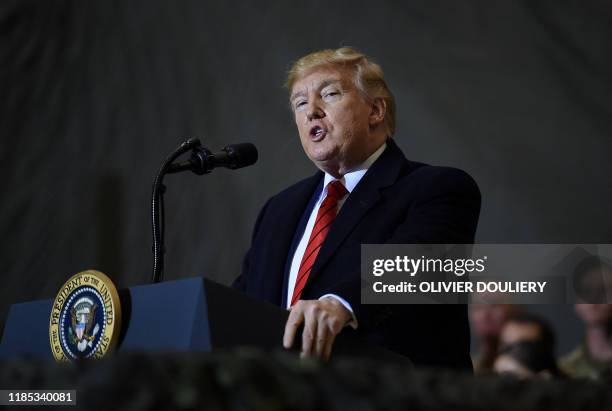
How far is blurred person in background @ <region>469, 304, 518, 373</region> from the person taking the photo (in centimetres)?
210

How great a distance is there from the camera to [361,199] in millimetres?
2084

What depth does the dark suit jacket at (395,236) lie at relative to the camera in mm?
1866

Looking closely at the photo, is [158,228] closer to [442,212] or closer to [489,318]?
[442,212]

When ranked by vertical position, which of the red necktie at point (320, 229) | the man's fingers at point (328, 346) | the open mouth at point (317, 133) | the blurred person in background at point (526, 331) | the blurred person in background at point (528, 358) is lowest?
the man's fingers at point (328, 346)

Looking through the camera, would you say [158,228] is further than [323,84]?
No

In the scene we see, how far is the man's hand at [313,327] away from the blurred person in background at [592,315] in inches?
28.3

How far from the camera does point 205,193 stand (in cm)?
347

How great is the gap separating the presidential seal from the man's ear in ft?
4.38

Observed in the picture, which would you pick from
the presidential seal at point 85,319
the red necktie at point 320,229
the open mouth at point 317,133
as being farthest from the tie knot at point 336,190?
the presidential seal at point 85,319

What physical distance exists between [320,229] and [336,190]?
20 cm

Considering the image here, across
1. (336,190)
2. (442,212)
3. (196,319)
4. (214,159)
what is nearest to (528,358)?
(442,212)

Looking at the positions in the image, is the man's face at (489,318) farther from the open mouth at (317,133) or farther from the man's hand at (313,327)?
the man's hand at (313,327)

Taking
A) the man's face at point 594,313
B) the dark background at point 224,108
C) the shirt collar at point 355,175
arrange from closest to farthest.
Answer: the man's face at point 594,313
the shirt collar at point 355,175
the dark background at point 224,108

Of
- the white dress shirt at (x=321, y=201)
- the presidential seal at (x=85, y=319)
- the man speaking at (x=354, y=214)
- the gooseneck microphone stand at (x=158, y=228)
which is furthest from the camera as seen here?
the white dress shirt at (x=321, y=201)
